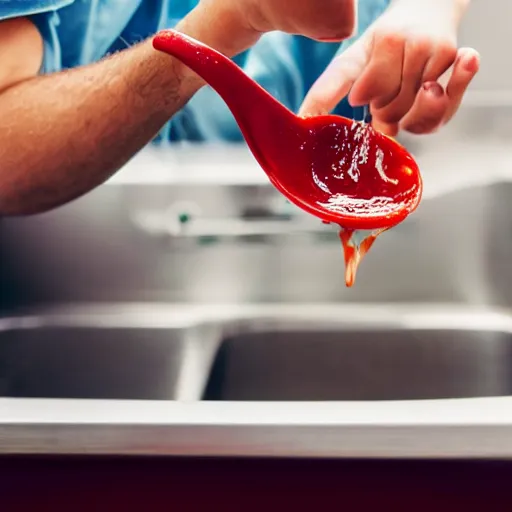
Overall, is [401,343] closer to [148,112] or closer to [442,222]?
[442,222]

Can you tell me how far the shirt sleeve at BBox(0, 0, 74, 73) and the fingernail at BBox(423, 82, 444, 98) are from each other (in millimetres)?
459

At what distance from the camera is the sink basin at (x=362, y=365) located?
2.61 ft

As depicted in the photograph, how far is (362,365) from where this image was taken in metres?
0.85

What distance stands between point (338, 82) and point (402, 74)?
72mm

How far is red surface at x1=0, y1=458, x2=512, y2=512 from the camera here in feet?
1.47

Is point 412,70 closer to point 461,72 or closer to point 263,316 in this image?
point 461,72

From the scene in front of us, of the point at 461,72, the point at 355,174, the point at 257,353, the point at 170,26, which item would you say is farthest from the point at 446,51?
the point at 257,353

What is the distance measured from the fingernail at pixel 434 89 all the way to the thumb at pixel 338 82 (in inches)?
2.9

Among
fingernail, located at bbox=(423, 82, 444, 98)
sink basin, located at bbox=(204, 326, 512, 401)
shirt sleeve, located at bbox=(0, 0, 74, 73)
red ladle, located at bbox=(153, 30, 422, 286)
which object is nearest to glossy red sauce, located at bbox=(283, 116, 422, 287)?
red ladle, located at bbox=(153, 30, 422, 286)

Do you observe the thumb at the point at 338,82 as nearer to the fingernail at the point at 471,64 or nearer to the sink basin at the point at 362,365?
the fingernail at the point at 471,64

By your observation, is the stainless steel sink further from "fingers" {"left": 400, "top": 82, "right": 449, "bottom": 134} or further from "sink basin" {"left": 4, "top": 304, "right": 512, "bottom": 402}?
"fingers" {"left": 400, "top": 82, "right": 449, "bottom": 134}

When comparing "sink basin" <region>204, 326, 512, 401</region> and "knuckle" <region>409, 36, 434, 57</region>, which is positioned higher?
"knuckle" <region>409, 36, 434, 57</region>

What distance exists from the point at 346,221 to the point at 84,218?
0.49 m

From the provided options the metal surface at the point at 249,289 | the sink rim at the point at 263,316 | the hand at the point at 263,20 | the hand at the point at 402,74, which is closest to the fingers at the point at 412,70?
the hand at the point at 402,74
